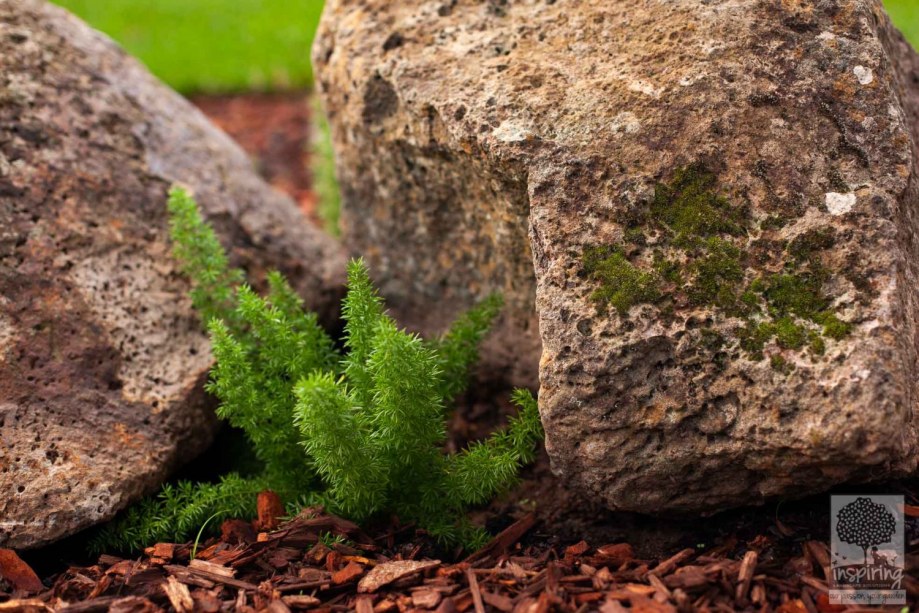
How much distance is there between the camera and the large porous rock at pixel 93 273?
2973mm

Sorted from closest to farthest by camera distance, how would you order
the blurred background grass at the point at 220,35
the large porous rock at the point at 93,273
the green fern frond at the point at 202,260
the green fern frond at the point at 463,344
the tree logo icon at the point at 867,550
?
the tree logo icon at the point at 867,550 < the large porous rock at the point at 93,273 < the green fern frond at the point at 463,344 < the green fern frond at the point at 202,260 < the blurred background grass at the point at 220,35

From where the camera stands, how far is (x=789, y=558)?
259 centimetres

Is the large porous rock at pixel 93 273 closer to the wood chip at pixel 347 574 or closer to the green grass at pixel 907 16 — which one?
the wood chip at pixel 347 574

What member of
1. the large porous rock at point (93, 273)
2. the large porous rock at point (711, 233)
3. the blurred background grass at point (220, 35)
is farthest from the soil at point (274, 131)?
the large porous rock at point (711, 233)

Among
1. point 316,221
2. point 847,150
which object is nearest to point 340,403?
point 847,150

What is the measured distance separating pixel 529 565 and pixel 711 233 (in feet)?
3.93

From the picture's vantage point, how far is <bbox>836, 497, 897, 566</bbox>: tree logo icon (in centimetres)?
252

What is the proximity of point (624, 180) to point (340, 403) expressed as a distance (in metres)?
1.13

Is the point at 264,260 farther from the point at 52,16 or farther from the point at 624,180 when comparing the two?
the point at 624,180

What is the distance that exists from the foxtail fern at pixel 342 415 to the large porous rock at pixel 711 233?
40 cm

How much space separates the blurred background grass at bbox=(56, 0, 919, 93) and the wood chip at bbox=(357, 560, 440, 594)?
637 centimetres

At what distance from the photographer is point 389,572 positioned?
8.71 ft

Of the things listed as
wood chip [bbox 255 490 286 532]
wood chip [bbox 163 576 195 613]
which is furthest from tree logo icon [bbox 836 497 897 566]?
wood chip [bbox 163 576 195 613]

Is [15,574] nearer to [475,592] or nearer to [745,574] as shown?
[475,592]
